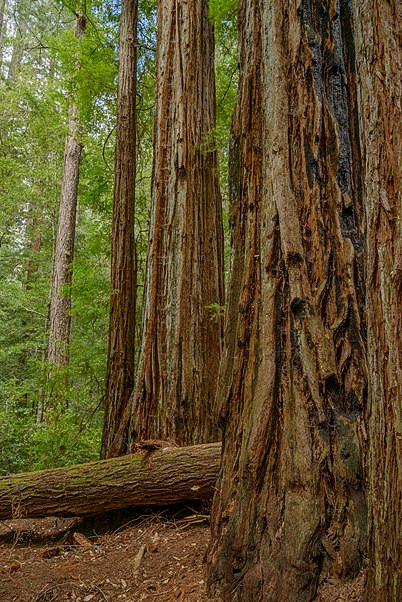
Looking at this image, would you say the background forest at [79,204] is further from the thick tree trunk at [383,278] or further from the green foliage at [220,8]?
the thick tree trunk at [383,278]

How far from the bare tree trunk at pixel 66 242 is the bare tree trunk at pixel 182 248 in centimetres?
540

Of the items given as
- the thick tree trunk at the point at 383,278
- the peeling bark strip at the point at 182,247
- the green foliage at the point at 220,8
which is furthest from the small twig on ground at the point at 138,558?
the green foliage at the point at 220,8

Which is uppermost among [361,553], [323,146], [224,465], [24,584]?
[323,146]

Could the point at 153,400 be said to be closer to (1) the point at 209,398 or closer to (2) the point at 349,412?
(1) the point at 209,398

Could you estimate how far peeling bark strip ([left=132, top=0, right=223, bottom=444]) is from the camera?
4.45 meters

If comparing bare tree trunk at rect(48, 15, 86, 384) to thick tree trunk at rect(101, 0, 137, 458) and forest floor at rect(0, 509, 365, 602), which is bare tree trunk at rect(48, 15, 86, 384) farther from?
A: forest floor at rect(0, 509, 365, 602)

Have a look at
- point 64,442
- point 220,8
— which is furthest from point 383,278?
point 64,442

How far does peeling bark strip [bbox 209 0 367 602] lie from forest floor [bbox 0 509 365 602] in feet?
0.78

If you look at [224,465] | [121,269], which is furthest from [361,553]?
[121,269]

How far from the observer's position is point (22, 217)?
15.8 metres

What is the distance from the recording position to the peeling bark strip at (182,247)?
4449 mm

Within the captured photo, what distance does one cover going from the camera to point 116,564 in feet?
10.8

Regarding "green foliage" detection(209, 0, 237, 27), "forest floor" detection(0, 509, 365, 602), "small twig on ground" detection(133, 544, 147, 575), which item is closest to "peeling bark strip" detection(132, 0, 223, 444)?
"green foliage" detection(209, 0, 237, 27)

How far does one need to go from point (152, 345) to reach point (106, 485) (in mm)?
1298
